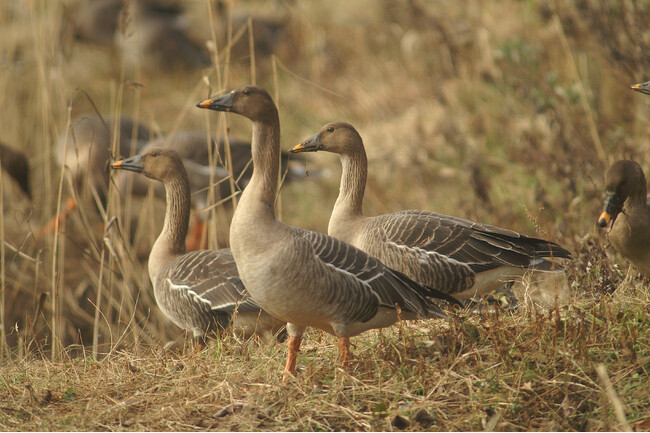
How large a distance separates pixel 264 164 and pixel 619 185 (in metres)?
2.08

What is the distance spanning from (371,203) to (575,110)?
8.72ft

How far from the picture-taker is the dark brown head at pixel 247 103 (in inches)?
152

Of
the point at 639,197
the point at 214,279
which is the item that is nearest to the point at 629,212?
the point at 639,197

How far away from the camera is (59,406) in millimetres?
3766

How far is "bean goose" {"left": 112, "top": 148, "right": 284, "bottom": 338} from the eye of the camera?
15.5 ft

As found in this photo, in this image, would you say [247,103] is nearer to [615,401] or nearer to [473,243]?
[473,243]

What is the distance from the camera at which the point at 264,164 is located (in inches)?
153

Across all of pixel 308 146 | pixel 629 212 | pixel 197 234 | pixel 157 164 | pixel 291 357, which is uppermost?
pixel 308 146

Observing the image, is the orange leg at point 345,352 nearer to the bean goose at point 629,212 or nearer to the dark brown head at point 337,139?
the dark brown head at point 337,139

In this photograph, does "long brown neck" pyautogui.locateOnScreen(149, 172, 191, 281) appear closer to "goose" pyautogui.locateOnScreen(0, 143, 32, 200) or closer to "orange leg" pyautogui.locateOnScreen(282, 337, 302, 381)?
"orange leg" pyautogui.locateOnScreen(282, 337, 302, 381)

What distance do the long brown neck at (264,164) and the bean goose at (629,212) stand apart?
189 cm

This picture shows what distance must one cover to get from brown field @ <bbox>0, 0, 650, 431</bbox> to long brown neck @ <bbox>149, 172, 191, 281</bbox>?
0.79ft

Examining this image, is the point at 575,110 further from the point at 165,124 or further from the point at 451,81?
the point at 165,124

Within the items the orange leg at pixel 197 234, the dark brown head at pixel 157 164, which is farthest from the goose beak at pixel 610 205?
the orange leg at pixel 197 234
